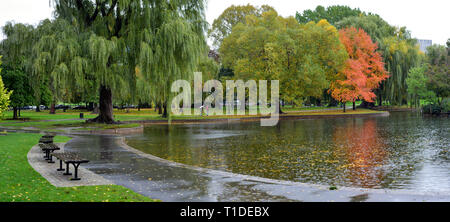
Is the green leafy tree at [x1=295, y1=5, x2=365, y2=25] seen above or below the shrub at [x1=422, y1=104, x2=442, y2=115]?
above

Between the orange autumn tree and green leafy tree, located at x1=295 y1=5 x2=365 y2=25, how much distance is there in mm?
35390

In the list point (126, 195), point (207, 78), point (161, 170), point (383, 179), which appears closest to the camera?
point (126, 195)

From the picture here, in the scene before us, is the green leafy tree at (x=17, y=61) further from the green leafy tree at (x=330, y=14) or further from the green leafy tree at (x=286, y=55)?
the green leafy tree at (x=330, y=14)

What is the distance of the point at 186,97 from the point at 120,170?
19.5 metres

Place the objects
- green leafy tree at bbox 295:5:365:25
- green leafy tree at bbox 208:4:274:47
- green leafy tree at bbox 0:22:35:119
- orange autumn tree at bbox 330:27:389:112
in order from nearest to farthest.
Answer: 1. green leafy tree at bbox 0:22:35:119
2. orange autumn tree at bbox 330:27:389:112
3. green leafy tree at bbox 208:4:274:47
4. green leafy tree at bbox 295:5:365:25

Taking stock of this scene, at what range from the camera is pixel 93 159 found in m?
15.0

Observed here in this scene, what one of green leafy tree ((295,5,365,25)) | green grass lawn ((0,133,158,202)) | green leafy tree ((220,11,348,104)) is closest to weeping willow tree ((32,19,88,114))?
green grass lawn ((0,133,158,202))

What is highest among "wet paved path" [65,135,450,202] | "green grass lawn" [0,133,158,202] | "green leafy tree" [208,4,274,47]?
"green leafy tree" [208,4,274,47]

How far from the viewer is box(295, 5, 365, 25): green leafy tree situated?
93125 millimetres

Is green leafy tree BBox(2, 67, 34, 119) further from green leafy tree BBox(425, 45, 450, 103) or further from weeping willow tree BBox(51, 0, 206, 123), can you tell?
green leafy tree BBox(425, 45, 450, 103)

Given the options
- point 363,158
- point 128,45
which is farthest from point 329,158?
point 128,45

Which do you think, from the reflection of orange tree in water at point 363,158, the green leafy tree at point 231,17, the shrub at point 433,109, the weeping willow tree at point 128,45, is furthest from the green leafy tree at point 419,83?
the weeping willow tree at point 128,45
